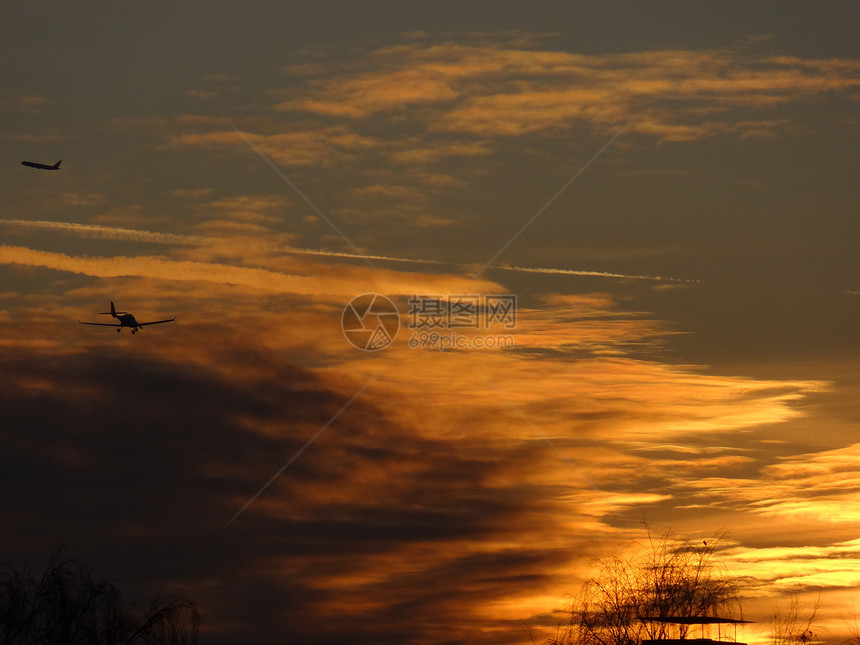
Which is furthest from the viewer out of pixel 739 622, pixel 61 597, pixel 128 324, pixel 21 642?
pixel 128 324

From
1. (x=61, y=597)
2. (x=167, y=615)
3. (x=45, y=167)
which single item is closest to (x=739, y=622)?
(x=167, y=615)

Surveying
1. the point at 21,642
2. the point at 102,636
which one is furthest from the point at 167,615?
the point at 21,642

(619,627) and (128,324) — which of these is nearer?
(619,627)

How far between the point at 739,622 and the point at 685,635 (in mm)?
3997

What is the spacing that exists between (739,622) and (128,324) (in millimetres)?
45247

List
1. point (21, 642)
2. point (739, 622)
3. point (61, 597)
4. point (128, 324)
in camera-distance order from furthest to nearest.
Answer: point (128, 324), point (739, 622), point (61, 597), point (21, 642)

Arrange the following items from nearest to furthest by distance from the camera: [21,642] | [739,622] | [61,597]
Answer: [21,642] → [61,597] → [739,622]

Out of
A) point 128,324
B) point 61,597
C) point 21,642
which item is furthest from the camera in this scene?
point 128,324

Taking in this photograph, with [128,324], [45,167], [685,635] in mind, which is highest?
[45,167]

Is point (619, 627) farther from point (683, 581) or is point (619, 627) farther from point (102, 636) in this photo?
point (102, 636)

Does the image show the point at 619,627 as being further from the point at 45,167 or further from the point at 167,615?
the point at 45,167

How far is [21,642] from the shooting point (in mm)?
49312

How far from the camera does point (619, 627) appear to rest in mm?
64250

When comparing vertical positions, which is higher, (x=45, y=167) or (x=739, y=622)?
(x=45, y=167)
